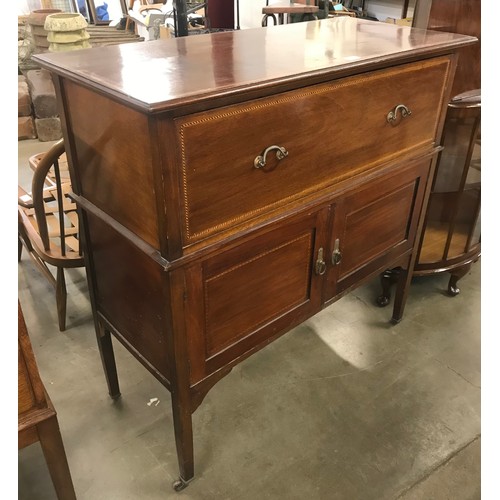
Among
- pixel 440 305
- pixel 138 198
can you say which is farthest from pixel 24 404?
pixel 440 305

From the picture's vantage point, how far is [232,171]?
1.13m

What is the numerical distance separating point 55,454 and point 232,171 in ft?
2.58

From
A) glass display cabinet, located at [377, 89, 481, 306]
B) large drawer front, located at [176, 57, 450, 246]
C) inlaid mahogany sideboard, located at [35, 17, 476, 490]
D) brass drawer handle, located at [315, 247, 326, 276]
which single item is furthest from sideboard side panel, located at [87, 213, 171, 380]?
glass display cabinet, located at [377, 89, 481, 306]

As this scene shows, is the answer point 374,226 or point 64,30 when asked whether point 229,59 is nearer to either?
point 374,226

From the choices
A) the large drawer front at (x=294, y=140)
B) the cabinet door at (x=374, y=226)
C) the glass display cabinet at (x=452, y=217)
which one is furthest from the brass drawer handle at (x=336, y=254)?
the glass display cabinet at (x=452, y=217)

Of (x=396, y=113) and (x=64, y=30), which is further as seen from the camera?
(x=64, y=30)

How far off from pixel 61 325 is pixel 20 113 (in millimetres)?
2726

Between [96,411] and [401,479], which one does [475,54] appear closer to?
[401,479]

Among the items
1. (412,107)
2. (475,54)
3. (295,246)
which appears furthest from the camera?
(475,54)

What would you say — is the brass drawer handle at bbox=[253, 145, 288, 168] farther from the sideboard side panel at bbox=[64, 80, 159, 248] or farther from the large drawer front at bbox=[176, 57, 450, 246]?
the sideboard side panel at bbox=[64, 80, 159, 248]

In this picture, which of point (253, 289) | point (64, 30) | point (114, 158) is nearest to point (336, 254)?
point (253, 289)

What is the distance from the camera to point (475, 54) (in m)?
2.08

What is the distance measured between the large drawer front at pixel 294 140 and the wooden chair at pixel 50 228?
2.57 feet

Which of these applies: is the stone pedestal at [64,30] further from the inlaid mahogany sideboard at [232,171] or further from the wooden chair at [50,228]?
the inlaid mahogany sideboard at [232,171]
